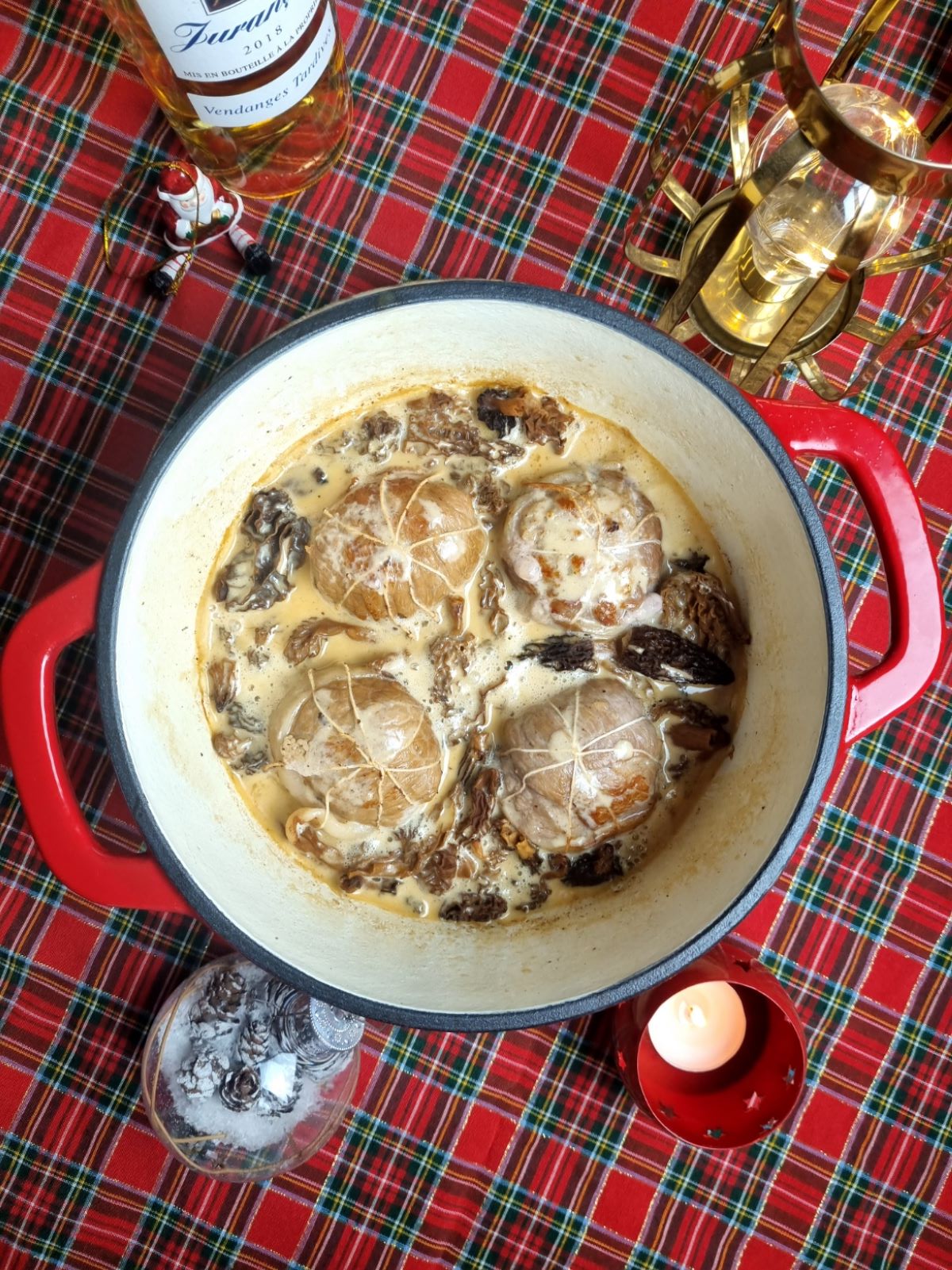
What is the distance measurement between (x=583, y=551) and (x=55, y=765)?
0.60 m

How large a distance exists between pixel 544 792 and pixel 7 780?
67 cm

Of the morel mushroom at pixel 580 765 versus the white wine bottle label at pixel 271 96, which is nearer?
the white wine bottle label at pixel 271 96

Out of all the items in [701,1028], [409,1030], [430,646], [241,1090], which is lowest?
[241,1090]

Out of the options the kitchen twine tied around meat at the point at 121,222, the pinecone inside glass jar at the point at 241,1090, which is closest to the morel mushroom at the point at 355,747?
the pinecone inside glass jar at the point at 241,1090

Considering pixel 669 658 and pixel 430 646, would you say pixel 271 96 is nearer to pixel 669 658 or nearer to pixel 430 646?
pixel 430 646

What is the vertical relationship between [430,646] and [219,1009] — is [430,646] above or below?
above

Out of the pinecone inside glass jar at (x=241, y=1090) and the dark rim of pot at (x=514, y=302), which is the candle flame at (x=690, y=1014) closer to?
the dark rim of pot at (x=514, y=302)

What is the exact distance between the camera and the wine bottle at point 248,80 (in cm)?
81

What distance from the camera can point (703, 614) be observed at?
3.86 feet

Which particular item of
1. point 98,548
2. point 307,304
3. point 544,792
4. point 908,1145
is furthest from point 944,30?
point 908,1145

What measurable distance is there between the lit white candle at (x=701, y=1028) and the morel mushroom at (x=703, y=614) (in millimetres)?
419

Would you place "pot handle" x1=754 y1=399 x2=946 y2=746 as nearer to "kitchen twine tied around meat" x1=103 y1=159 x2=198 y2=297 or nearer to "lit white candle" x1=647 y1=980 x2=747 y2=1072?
"lit white candle" x1=647 y1=980 x2=747 y2=1072

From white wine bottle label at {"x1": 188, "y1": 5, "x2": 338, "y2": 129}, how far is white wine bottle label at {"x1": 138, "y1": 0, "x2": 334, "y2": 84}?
3cm

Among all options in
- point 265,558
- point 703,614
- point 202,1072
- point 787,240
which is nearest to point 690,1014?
point 703,614
